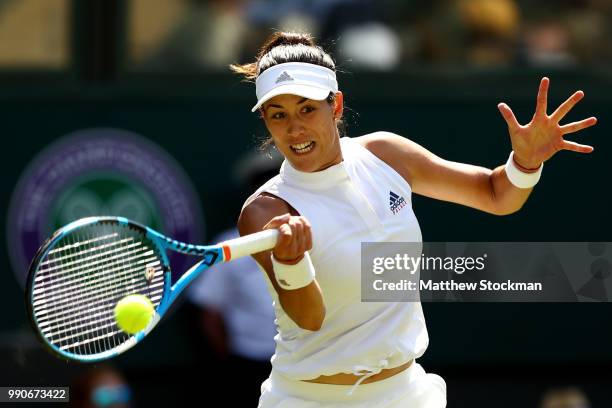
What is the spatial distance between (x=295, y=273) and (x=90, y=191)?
2.99 meters

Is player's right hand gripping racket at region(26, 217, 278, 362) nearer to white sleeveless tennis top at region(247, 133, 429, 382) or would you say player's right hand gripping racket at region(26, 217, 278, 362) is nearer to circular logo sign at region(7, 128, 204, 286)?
white sleeveless tennis top at region(247, 133, 429, 382)

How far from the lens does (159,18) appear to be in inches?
277

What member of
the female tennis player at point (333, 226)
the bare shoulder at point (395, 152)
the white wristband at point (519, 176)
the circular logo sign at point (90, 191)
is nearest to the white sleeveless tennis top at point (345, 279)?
the female tennis player at point (333, 226)

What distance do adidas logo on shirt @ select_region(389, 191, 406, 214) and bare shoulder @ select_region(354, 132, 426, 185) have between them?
0.40 feet

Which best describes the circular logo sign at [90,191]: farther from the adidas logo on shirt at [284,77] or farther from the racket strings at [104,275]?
the adidas logo on shirt at [284,77]

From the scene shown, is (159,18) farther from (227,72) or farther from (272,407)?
(272,407)

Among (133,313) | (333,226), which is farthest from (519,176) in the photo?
(133,313)

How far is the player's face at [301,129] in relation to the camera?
421 centimetres

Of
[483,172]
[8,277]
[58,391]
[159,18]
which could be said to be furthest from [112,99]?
[483,172]

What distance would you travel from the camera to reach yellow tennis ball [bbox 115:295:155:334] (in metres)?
3.99

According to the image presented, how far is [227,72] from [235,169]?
477mm

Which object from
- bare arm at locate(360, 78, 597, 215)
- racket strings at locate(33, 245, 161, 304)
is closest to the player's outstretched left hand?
bare arm at locate(360, 78, 597, 215)

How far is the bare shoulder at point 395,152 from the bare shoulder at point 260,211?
1.23 ft

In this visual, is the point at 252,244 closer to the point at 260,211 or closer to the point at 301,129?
the point at 260,211
